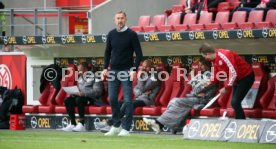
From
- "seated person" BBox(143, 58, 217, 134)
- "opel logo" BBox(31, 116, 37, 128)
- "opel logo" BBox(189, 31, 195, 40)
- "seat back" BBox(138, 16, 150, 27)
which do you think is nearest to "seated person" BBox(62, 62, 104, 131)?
"opel logo" BBox(31, 116, 37, 128)

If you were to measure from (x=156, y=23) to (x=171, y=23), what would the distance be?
503mm

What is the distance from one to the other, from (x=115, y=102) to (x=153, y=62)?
3716mm

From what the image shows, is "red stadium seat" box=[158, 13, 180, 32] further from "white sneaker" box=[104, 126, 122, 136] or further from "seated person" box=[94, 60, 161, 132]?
"white sneaker" box=[104, 126, 122, 136]

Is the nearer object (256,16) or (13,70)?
(256,16)

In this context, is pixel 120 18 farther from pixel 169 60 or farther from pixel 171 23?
pixel 171 23

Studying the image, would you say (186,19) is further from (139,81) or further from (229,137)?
(229,137)

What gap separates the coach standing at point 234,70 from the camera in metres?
14.1

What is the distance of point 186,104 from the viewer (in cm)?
1623

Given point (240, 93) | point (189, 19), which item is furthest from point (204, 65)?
point (240, 93)

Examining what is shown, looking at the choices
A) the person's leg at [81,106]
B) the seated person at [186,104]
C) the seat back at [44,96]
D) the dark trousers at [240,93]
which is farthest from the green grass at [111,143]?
the seat back at [44,96]

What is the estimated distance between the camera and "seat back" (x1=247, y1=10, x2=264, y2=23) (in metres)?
16.9

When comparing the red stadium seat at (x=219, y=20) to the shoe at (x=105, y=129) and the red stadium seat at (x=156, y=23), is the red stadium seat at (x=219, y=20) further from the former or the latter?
the shoe at (x=105, y=129)

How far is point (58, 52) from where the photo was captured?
778 inches

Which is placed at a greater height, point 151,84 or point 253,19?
point 253,19
